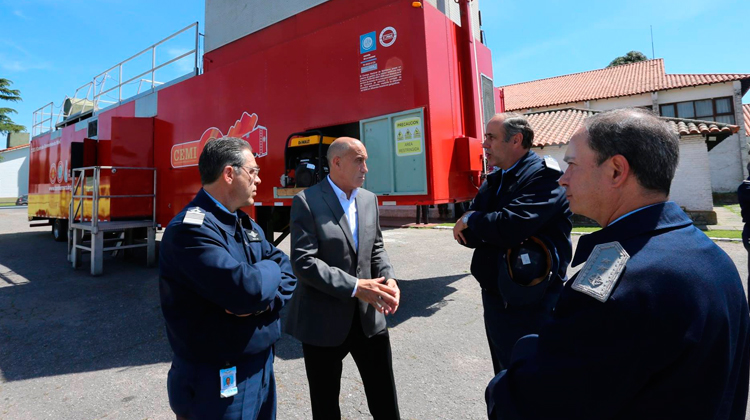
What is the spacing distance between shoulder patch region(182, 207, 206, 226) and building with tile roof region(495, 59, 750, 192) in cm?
1776

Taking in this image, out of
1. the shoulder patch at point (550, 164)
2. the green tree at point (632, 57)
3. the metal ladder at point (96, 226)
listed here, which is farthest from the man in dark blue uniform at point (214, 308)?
the green tree at point (632, 57)

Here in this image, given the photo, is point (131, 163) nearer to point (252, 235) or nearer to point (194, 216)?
point (252, 235)

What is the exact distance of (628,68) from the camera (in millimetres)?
25375

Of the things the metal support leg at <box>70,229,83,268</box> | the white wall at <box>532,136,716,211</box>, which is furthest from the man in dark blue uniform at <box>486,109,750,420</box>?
the white wall at <box>532,136,716,211</box>

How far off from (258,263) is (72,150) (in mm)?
8199

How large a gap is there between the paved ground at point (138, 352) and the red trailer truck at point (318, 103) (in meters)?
1.38

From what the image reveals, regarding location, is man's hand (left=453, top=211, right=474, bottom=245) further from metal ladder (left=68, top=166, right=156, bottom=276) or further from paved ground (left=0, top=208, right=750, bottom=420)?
metal ladder (left=68, top=166, right=156, bottom=276)

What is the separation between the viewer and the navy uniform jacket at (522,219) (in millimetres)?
1980

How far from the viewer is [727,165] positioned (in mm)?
19484


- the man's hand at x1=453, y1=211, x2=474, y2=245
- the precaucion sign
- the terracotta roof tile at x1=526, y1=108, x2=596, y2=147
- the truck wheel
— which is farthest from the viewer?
the terracotta roof tile at x1=526, y1=108, x2=596, y2=147

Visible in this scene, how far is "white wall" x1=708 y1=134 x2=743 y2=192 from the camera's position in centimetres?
1917

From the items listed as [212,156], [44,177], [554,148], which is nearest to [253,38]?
[212,156]

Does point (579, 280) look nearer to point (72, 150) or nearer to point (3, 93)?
point (72, 150)

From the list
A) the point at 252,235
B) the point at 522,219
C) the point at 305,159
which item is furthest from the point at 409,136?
the point at 252,235
